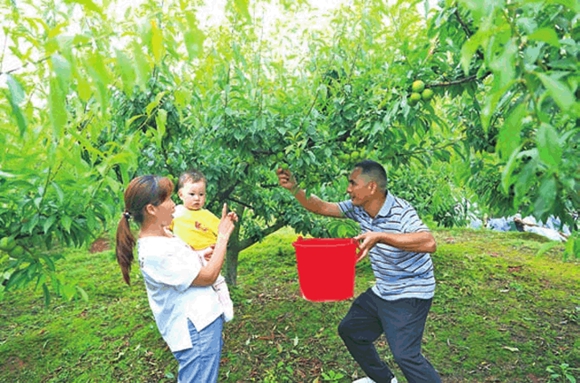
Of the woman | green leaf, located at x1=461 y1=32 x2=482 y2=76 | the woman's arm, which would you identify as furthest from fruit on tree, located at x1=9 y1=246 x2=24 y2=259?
green leaf, located at x1=461 y1=32 x2=482 y2=76

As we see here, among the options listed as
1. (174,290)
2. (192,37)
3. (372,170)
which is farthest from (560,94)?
(372,170)

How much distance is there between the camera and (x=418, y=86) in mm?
2234

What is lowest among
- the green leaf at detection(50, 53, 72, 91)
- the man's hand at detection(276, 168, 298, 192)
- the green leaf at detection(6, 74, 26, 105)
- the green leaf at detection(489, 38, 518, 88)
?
the man's hand at detection(276, 168, 298, 192)

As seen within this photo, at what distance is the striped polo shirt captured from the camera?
2.78m

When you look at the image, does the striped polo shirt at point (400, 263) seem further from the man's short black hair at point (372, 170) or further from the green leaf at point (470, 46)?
the green leaf at point (470, 46)

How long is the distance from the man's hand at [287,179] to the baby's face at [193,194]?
1.52ft

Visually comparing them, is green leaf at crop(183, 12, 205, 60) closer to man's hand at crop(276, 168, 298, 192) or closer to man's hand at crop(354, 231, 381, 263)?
man's hand at crop(354, 231, 381, 263)

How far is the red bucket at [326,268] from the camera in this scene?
2805mm

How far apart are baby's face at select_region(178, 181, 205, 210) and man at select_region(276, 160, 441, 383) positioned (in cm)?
48

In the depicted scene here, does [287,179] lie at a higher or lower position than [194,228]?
higher

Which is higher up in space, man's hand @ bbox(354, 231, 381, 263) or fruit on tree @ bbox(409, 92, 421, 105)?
fruit on tree @ bbox(409, 92, 421, 105)

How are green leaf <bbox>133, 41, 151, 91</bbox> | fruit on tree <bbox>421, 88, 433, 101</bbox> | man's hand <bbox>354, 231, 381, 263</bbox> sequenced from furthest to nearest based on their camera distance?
man's hand <bbox>354, 231, 381, 263</bbox> < fruit on tree <bbox>421, 88, 433, 101</bbox> < green leaf <bbox>133, 41, 151, 91</bbox>

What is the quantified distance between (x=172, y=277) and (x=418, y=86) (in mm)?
1404

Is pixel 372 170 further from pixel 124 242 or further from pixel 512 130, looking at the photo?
pixel 512 130
